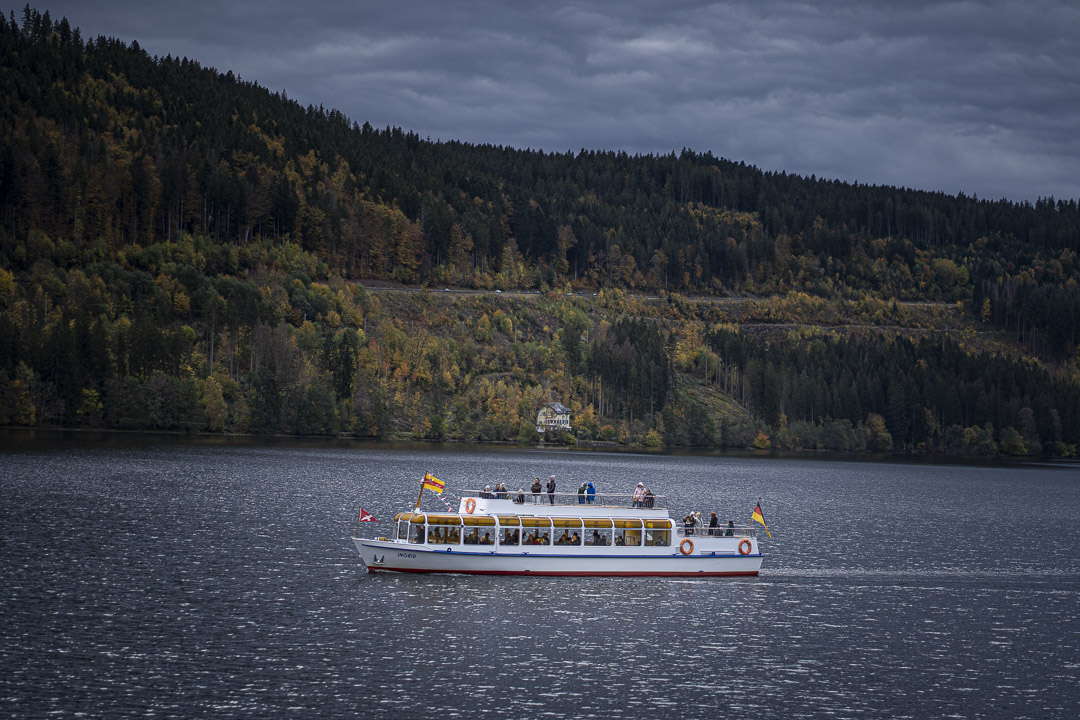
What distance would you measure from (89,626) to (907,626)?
44232 millimetres

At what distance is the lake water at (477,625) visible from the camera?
140 ft

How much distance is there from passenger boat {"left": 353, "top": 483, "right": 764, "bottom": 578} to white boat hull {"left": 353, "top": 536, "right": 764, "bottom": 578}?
0.07 meters

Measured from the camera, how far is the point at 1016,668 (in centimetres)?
5062

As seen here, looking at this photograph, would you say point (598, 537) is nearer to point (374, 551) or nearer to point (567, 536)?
point (567, 536)

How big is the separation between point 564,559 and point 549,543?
4.84 ft

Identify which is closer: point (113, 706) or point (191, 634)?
point (113, 706)

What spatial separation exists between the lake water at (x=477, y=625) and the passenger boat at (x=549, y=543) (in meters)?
1.38

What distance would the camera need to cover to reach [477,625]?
54.6 m

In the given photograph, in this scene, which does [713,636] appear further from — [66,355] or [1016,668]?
[66,355]

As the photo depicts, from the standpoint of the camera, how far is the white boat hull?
67.6 m

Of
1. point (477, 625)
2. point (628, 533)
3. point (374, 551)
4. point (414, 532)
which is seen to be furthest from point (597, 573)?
point (477, 625)

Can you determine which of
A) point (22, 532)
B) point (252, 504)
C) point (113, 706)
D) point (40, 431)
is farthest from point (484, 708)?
point (40, 431)

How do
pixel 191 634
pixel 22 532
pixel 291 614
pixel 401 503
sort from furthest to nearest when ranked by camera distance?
pixel 401 503 < pixel 22 532 < pixel 291 614 < pixel 191 634

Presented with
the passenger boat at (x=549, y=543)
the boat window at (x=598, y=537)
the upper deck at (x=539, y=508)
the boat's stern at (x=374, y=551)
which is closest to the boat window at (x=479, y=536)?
the passenger boat at (x=549, y=543)
